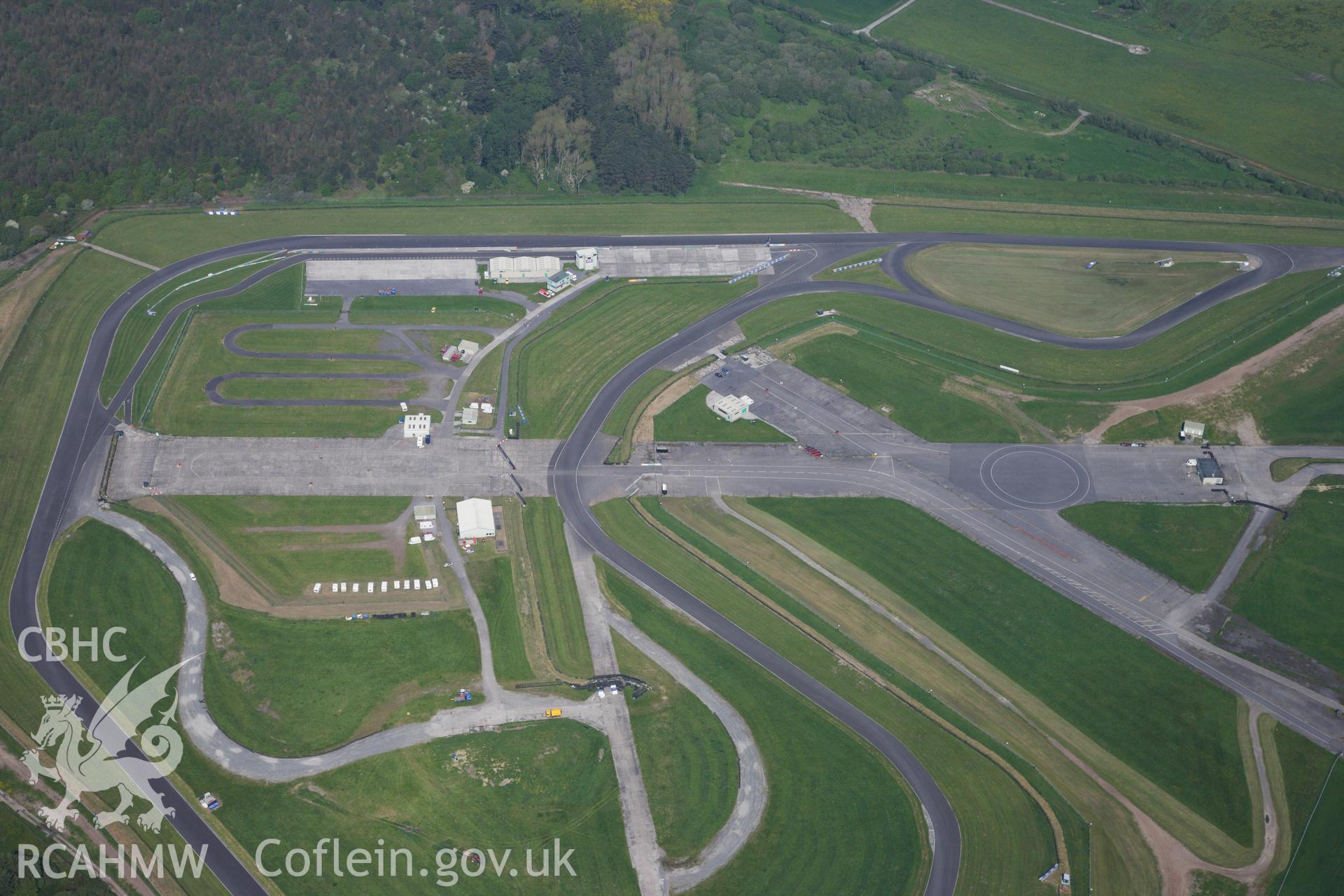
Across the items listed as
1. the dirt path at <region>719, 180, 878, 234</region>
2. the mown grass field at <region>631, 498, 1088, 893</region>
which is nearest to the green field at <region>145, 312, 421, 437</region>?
the mown grass field at <region>631, 498, 1088, 893</region>

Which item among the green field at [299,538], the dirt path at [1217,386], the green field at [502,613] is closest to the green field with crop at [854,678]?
the green field at [502,613]

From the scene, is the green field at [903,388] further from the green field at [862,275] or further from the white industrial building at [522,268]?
the white industrial building at [522,268]

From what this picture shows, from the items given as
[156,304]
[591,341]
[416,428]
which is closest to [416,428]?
[416,428]

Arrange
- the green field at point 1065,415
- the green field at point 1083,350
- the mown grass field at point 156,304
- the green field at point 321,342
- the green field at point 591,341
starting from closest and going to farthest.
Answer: the green field at point 1065,415
the green field at point 591,341
the mown grass field at point 156,304
the green field at point 1083,350
the green field at point 321,342

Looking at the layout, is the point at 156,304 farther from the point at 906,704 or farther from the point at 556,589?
the point at 906,704

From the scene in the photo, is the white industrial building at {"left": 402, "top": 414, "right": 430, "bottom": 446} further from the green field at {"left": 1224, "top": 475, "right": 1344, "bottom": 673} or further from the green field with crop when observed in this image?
the green field at {"left": 1224, "top": 475, "right": 1344, "bottom": 673}
